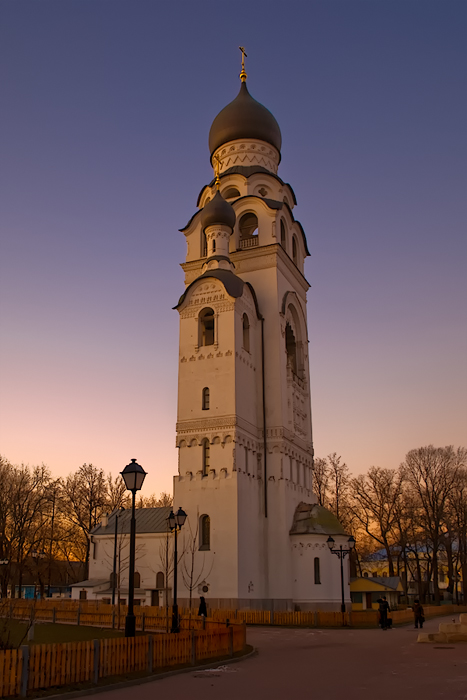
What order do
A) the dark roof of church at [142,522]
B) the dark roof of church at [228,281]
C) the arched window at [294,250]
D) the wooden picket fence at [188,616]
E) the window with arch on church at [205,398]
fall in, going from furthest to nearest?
the arched window at [294,250] → the dark roof of church at [142,522] → the dark roof of church at [228,281] → the window with arch on church at [205,398] → the wooden picket fence at [188,616]

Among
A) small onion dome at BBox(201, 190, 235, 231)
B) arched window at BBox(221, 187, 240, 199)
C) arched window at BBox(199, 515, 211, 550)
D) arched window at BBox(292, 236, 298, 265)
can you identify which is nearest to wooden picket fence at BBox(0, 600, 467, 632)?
arched window at BBox(199, 515, 211, 550)

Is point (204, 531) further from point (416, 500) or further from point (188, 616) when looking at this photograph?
point (416, 500)

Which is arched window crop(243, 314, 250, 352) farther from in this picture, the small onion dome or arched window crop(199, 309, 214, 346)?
the small onion dome

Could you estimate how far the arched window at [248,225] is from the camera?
4430 cm

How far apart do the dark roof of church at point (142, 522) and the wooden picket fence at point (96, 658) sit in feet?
87.7

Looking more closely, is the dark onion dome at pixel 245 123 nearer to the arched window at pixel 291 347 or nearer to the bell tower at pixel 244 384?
the bell tower at pixel 244 384

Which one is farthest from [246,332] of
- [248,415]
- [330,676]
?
[330,676]

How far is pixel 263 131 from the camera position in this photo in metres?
47.0

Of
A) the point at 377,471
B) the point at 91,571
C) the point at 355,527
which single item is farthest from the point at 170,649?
the point at 355,527

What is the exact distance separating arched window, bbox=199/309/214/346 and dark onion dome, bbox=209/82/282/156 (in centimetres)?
1533

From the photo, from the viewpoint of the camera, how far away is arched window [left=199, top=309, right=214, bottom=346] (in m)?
38.0

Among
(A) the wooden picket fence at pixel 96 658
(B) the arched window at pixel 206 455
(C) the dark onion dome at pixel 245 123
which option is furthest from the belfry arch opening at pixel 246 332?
(A) the wooden picket fence at pixel 96 658

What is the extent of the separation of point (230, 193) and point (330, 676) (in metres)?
36.4

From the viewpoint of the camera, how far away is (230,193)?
45.6 metres
